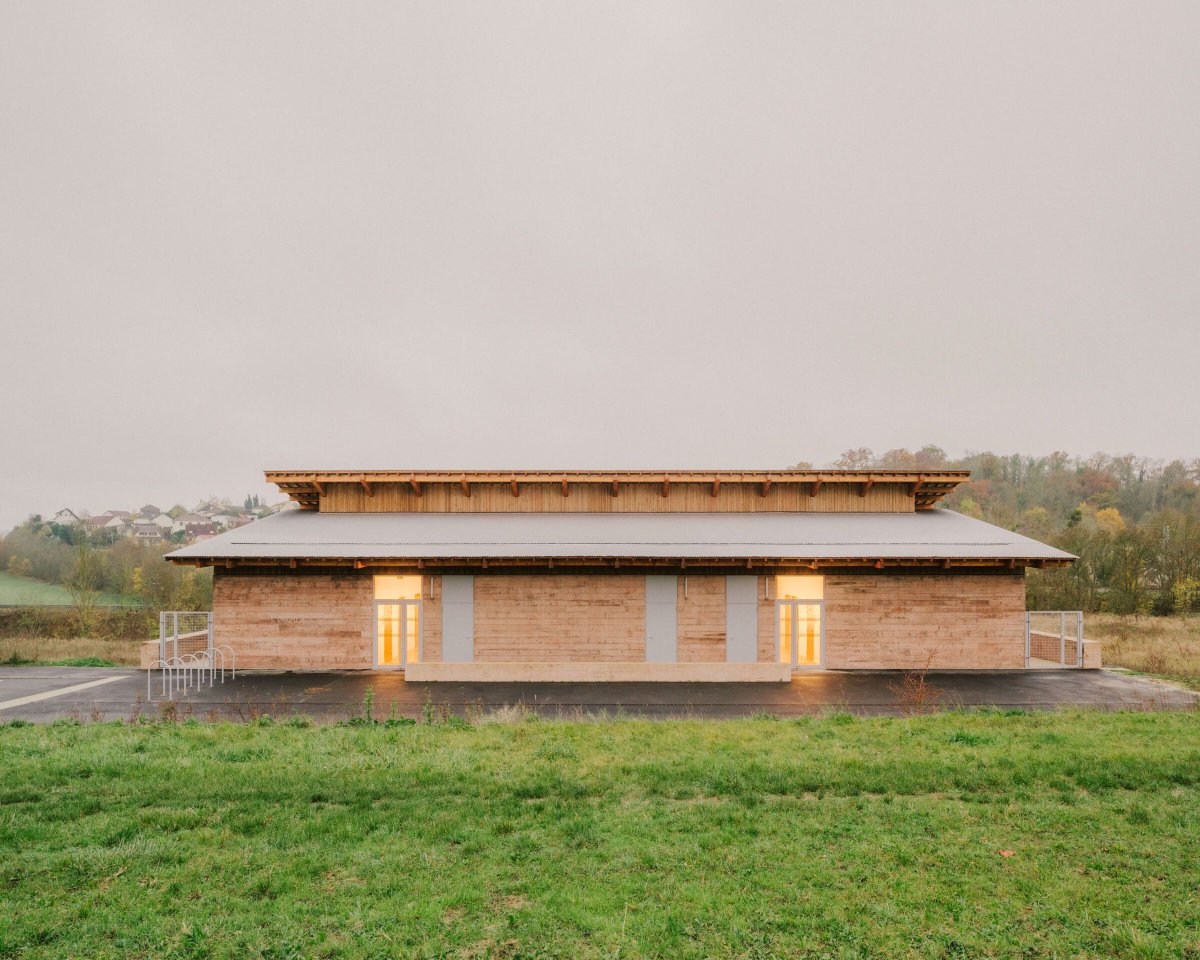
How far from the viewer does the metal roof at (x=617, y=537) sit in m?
17.8

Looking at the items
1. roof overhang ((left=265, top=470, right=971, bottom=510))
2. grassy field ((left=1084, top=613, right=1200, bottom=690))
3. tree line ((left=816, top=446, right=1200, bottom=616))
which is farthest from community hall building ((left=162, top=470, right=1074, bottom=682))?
tree line ((left=816, top=446, right=1200, bottom=616))

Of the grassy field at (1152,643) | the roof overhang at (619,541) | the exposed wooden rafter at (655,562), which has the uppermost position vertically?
the roof overhang at (619,541)

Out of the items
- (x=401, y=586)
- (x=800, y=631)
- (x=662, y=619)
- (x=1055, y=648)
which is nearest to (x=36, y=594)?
(x=401, y=586)

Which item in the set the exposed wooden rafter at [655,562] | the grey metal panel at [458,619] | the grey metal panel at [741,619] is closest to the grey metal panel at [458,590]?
the grey metal panel at [458,619]

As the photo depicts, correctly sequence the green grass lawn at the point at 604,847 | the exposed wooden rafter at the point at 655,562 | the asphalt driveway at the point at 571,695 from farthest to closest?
the exposed wooden rafter at the point at 655,562 < the asphalt driveway at the point at 571,695 < the green grass lawn at the point at 604,847

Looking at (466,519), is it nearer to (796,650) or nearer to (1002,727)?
(796,650)

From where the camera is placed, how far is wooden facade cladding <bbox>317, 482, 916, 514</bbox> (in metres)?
21.6

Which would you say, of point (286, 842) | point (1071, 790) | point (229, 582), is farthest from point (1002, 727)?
point (229, 582)

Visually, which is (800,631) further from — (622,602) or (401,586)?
(401,586)

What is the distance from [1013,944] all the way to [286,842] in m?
6.25

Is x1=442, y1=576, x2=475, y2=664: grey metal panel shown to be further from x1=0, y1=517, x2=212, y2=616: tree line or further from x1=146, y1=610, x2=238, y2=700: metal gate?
x1=0, y1=517, x2=212, y2=616: tree line

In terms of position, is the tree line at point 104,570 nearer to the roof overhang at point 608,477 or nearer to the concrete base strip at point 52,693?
the roof overhang at point 608,477

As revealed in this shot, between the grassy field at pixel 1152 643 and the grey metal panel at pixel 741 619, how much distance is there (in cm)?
994

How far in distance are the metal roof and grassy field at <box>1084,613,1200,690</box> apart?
12.7 ft
